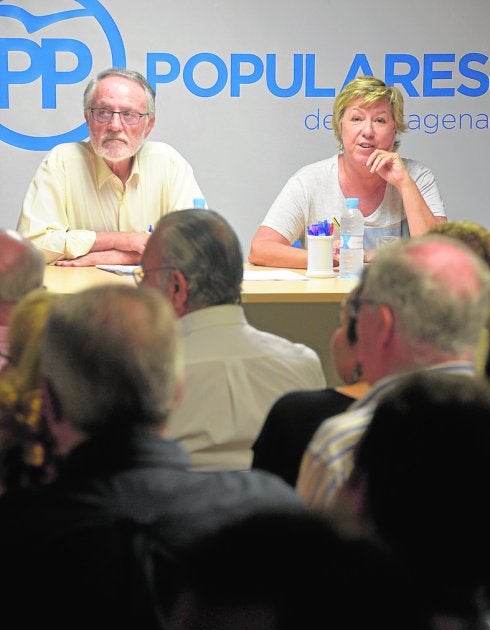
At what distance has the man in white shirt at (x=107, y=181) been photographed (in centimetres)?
445

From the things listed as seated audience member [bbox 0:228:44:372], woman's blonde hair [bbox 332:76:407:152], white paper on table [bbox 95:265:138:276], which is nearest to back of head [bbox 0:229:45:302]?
seated audience member [bbox 0:228:44:372]

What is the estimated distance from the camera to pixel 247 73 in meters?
5.94

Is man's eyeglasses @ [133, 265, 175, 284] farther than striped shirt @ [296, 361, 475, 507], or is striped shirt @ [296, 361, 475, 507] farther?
man's eyeglasses @ [133, 265, 175, 284]

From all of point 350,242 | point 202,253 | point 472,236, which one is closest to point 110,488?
point 202,253

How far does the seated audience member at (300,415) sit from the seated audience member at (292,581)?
110 cm

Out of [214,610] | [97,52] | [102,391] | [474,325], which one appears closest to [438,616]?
[214,610]

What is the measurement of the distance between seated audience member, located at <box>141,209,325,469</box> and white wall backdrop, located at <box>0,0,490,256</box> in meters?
3.18

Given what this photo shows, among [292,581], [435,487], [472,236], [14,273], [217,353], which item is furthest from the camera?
[472,236]

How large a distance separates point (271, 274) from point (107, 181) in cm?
92

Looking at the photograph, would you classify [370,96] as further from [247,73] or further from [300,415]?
[300,415]

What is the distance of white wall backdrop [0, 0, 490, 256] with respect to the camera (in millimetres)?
5789

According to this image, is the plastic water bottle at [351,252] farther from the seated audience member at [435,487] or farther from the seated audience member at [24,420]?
the seated audience member at [435,487]

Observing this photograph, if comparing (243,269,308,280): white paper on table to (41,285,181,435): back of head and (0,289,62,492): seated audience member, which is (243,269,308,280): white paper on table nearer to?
(0,289,62,492): seated audience member

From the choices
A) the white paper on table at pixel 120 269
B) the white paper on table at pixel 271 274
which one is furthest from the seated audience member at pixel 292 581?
the white paper on table at pixel 271 274
